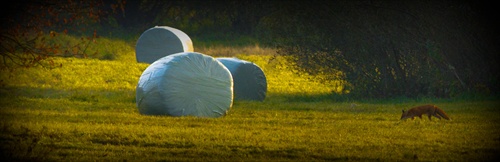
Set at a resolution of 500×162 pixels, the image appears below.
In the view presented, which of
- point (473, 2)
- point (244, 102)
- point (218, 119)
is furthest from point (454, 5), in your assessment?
point (218, 119)

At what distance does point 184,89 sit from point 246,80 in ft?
20.2

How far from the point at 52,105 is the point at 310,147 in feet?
26.4

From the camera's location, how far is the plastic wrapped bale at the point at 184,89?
1552cm

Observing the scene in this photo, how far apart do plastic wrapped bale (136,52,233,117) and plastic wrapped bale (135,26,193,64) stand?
20.7m

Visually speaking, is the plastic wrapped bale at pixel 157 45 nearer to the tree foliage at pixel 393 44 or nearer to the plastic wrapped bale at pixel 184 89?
the tree foliage at pixel 393 44

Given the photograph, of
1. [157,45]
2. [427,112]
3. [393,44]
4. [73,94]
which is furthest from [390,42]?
[157,45]

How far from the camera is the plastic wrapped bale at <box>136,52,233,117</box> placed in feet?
50.9

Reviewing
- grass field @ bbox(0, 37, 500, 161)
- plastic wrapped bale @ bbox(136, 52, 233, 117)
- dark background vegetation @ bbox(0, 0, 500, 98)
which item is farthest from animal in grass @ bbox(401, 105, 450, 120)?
dark background vegetation @ bbox(0, 0, 500, 98)

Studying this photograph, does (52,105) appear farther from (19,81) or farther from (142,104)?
(19,81)

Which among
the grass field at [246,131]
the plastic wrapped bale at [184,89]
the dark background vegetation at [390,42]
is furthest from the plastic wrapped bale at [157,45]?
the plastic wrapped bale at [184,89]

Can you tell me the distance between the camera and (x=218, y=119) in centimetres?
1512

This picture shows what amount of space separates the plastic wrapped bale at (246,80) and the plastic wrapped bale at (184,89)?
216 inches

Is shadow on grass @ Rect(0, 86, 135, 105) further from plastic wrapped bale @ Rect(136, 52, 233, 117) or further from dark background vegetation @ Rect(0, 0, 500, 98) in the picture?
plastic wrapped bale @ Rect(136, 52, 233, 117)

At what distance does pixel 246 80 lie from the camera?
21.6 m
